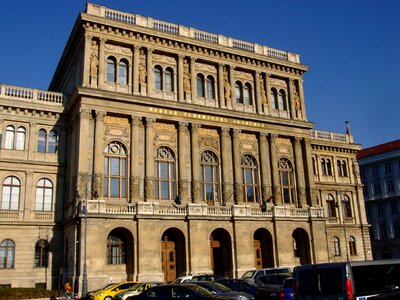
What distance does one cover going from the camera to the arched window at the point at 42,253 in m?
37.2

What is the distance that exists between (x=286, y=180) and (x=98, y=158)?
20236 millimetres

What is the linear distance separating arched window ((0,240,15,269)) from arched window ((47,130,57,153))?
8.69 metres

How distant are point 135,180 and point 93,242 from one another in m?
6.64

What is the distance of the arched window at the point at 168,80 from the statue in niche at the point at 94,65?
22.3ft

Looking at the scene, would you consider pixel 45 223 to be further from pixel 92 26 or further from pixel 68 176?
pixel 92 26

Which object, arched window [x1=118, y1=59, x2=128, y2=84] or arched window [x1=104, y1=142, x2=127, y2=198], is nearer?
arched window [x1=104, y1=142, x2=127, y2=198]

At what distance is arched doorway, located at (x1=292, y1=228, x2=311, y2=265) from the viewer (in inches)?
1721

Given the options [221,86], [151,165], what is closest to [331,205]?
[221,86]

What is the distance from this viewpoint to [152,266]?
35.5 meters

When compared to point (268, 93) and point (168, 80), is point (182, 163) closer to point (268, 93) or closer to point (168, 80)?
point (168, 80)

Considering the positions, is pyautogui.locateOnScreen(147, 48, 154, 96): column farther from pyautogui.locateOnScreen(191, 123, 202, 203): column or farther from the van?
the van

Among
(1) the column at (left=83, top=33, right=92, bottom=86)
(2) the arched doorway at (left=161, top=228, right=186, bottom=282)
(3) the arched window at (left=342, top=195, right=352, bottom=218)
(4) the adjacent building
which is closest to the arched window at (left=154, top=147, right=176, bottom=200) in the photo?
(2) the arched doorway at (left=161, top=228, right=186, bottom=282)

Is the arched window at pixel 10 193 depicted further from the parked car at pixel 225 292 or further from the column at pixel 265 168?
the parked car at pixel 225 292

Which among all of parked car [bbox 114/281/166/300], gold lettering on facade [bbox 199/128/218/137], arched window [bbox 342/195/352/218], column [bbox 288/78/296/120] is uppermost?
column [bbox 288/78/296/120]
